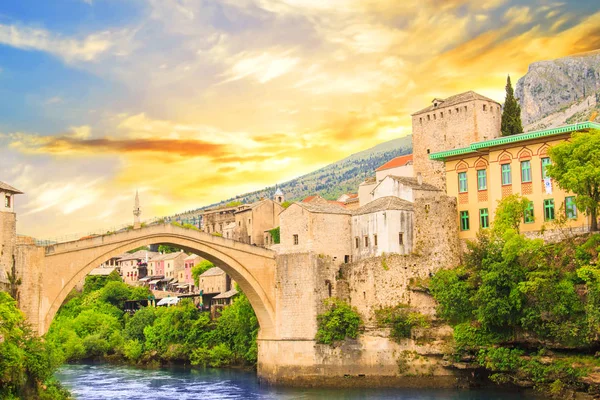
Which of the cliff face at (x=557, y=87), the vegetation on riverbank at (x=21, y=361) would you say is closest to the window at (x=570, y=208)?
the vegetation on riverbank at (x=21, y=361)

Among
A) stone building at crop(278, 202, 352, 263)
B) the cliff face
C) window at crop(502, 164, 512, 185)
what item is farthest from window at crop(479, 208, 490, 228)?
the cliff face

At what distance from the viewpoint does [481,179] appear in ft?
162

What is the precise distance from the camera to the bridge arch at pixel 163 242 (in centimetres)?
4306

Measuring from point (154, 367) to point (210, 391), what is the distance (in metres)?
18.4

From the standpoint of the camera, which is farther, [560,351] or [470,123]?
[470,123]

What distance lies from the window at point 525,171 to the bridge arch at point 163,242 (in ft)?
51.4

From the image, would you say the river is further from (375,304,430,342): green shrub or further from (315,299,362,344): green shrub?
(375,304,430,342): green shrub

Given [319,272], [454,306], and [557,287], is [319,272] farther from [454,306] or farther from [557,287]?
[557,287]

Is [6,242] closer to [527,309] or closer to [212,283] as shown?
[527,309]

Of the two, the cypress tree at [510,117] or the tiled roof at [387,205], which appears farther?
the cypress tree at [510,117]

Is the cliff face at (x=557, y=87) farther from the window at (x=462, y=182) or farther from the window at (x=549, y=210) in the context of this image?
the window at (x=549, y=210)

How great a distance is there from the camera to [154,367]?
65812 millimetres

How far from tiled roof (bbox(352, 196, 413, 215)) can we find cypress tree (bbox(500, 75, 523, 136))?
8.59 m

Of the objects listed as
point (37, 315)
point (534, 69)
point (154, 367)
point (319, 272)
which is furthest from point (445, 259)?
point (534, 69)
